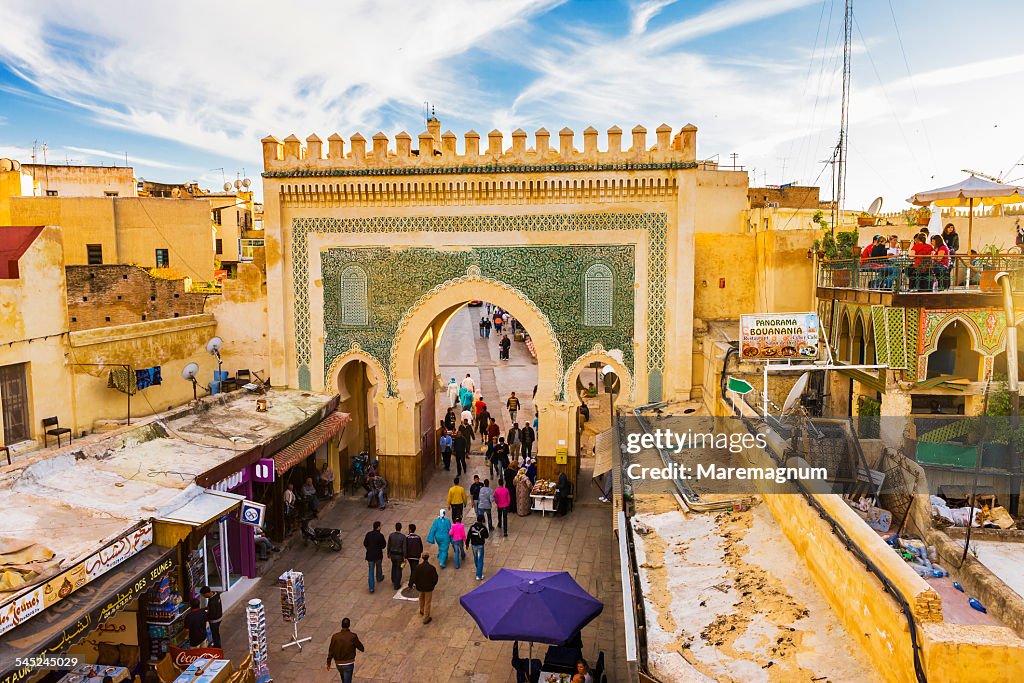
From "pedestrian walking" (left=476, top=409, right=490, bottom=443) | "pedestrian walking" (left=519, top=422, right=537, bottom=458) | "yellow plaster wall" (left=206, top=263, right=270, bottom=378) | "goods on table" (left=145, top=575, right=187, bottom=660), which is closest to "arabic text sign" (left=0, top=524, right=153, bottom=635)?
"goods on table" (left=145, top=575, right=187, bottom=660)

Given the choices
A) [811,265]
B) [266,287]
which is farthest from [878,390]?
[266,287]

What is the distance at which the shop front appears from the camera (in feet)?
18.0

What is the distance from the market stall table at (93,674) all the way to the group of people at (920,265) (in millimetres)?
10301

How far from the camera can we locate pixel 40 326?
9641 millimetres

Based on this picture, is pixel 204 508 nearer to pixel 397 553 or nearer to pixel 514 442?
pixel 397 553

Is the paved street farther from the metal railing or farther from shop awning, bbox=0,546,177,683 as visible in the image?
the metal railing

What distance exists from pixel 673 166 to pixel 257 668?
972 cm

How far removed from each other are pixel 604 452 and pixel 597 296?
2.91 m

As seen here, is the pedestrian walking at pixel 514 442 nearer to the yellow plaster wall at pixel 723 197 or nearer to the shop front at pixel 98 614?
the shop front at pixel 98 614

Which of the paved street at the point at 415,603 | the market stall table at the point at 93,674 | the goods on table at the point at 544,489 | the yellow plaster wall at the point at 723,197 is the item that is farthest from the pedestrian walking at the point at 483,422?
the market stall table at the point at 93,674

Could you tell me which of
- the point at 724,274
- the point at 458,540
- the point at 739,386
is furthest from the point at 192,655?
the point at 724,274

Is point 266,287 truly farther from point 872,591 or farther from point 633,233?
point 872,591

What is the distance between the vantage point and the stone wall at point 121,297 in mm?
14695

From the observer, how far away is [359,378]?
49.1 feet
